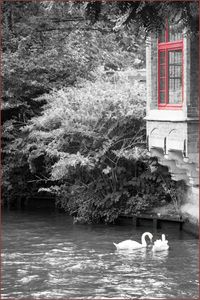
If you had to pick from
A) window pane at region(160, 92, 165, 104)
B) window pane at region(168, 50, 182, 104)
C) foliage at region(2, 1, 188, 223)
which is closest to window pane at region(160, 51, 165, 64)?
window pane at region(168, 50, 182, 104)

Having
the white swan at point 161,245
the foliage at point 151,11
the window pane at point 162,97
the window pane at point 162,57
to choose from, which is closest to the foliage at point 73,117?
the window pane at point 162,57

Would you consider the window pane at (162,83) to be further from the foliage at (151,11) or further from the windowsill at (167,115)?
the foliage at (151,11)

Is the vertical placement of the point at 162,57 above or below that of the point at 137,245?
above

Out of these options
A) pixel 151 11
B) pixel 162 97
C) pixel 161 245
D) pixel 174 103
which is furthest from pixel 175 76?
pixel 151 11

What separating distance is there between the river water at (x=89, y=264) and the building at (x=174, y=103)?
80.4 inches

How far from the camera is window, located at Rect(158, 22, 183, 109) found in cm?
1855

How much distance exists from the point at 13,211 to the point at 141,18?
20.2 meters

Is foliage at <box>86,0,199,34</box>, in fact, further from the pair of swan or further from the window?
the pair of swan

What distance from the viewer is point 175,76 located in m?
18.9

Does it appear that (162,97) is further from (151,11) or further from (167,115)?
(151,11)

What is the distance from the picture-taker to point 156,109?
19812mm

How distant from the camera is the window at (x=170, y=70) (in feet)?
60.8

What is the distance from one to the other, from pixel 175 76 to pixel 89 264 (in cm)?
447

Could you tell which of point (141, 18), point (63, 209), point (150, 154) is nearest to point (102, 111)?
point (150, 154)
